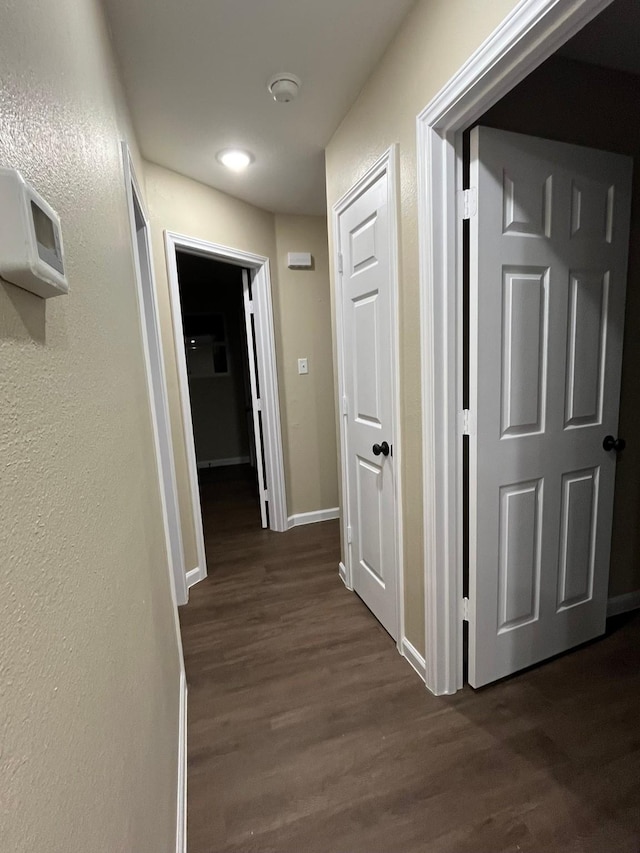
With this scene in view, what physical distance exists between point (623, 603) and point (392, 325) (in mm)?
1841

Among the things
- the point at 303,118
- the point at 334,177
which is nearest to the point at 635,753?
the point at 334,177

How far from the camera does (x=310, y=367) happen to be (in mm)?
3283

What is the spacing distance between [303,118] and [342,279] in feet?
2.37

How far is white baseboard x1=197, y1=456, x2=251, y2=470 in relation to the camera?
5.48 m

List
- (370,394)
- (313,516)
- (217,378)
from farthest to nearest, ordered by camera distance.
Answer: (217,378) → (313,516) → (370,394)

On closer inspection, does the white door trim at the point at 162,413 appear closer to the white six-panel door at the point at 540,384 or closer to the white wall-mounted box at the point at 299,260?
the white wall-mounted box at the point at 299,260

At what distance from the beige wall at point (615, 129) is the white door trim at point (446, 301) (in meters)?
0.32

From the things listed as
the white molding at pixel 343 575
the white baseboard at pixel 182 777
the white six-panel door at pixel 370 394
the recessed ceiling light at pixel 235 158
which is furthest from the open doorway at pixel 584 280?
the recessed ceiling light at pixel 235 158

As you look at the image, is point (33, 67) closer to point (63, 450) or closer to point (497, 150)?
point (63, 450)

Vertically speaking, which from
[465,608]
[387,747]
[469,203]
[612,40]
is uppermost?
[612,40]

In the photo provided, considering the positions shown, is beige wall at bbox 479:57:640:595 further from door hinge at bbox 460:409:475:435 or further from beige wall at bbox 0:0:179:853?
beige wall at bbox 0:0:179:853

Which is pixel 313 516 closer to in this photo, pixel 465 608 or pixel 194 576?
pixel 194 576

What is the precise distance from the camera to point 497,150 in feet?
4.48

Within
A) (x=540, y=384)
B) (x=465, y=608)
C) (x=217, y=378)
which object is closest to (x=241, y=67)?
(x=540, y=384)
